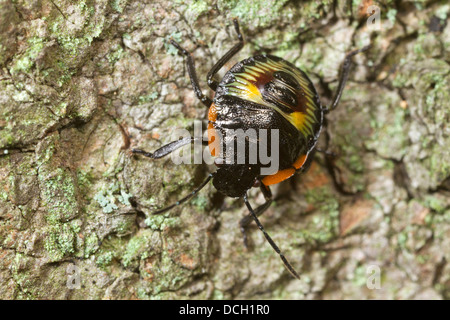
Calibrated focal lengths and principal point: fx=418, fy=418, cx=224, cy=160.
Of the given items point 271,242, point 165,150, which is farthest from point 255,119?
point 271,242

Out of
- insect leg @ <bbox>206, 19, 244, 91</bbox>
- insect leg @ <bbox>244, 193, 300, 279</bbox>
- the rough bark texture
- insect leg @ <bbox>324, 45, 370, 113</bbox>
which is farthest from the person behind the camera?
insect leg @ <bbox>324, 45, 370, 113</bbox>

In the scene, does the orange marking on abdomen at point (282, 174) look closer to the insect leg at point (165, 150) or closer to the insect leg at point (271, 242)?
the insect leg at point (271, 242)

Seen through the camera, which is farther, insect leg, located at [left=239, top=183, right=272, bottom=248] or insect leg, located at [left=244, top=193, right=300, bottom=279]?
insect leg, located at [left=239, top=183, right=272, bottom=248]

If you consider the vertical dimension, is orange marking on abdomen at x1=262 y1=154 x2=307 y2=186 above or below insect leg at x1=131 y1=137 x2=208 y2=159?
below

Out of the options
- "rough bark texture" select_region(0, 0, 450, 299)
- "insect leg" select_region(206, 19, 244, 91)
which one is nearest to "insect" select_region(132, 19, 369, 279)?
"insect leg" select_region(206, 19, 244, 91)

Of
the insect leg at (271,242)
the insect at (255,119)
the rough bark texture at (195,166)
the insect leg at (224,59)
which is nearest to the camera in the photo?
the rough bark texture at (195,166)

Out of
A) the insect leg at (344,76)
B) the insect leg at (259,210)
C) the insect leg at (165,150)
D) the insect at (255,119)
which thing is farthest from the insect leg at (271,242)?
the insect leg at (344,76)

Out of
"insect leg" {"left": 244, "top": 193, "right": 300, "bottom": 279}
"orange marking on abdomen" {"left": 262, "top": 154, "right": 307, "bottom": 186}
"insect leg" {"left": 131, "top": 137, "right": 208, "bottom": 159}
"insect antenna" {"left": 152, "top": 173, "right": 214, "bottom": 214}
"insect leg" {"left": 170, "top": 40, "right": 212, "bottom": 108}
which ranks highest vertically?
"insect leg" {"left": 170, "top": 40, "right": 212, "bottom": 108}

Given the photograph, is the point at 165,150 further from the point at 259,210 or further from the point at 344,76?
the point at 344,76

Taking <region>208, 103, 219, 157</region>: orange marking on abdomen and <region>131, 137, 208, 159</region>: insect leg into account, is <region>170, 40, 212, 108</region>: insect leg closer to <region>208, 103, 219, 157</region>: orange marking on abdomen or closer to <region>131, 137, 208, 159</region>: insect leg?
<region>208, 103, 219, 157</region>: orange marking on abdomen
